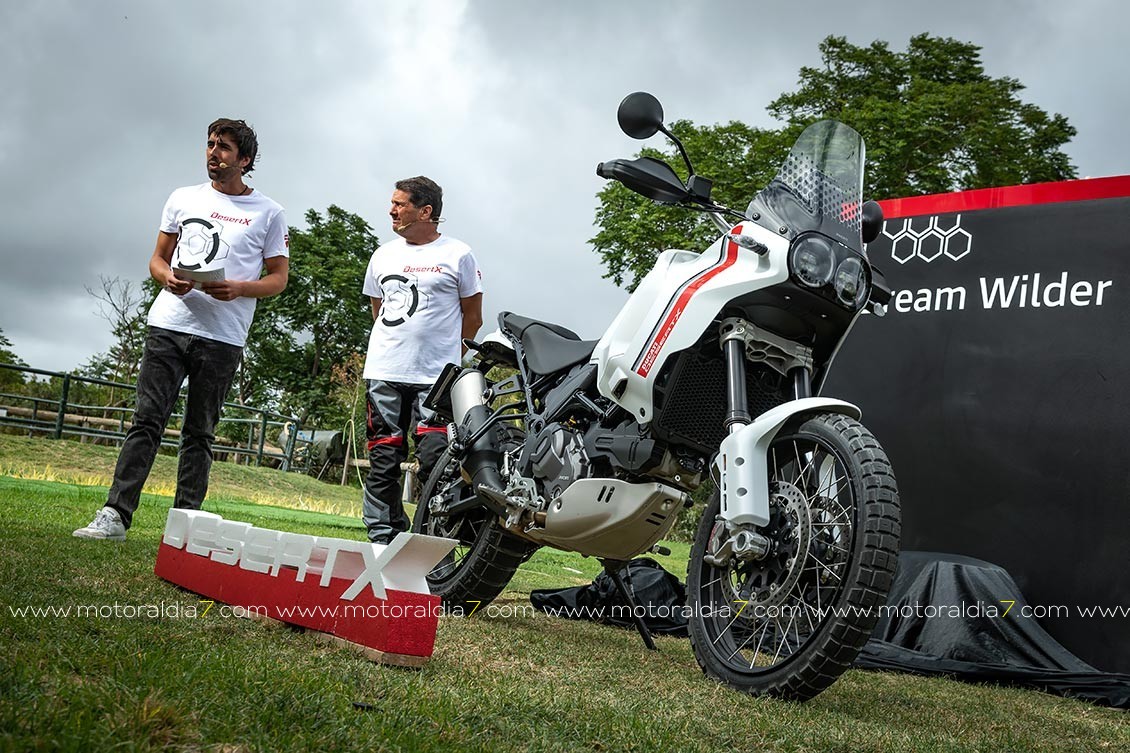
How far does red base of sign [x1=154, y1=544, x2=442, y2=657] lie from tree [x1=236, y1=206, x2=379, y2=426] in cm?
3478

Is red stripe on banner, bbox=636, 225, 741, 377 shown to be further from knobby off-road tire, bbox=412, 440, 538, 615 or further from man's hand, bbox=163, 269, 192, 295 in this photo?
man's hand, bbox=163, 269, 192, 295

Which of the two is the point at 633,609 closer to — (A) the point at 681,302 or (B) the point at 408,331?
(A) the point at 681,302

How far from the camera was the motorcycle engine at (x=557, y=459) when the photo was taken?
3.68m

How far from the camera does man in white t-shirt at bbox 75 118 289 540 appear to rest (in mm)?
4715

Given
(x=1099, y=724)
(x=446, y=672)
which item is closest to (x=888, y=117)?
(x=1099, y=724)

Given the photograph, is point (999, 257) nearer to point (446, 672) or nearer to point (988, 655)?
point (988, 655)

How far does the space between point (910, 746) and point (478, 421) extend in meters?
2.30

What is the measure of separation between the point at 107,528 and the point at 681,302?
2.85 m

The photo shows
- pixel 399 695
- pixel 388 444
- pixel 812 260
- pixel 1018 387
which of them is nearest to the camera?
pixel 399 695

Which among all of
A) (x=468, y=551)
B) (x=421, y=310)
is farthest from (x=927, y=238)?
(x=468, y=551)

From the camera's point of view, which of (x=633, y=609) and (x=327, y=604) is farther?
(x=633, y=609)

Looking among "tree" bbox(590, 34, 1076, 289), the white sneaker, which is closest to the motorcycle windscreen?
the white sneaker

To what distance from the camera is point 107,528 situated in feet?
14.9

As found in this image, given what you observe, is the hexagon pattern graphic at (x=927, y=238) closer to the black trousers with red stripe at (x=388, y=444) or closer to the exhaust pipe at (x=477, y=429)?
the exhaust pipe at (x=477, y=429)
